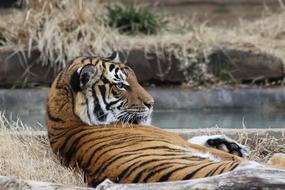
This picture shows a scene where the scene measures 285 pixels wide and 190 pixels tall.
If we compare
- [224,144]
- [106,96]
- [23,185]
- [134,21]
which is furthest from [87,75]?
[134,21]

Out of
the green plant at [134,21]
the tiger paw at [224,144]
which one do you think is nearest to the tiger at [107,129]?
the tiger paw at [224,144]

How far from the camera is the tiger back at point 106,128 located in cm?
494

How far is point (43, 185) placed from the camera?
4.34 meters

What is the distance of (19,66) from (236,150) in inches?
217

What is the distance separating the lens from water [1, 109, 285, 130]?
8.88 meters

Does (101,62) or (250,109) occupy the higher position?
(101,62)

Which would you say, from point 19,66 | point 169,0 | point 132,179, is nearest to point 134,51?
point 19,66

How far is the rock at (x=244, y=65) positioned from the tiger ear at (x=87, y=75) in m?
5.65

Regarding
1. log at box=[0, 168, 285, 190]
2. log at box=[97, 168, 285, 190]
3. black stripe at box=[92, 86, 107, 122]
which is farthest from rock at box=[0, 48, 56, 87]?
log at box=[97, 168, 285, 190]

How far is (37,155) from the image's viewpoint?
19.4 feet

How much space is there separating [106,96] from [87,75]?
0.18 m

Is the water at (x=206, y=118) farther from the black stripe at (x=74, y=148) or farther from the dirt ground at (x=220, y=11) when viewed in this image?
→ the dirt ground at (x=220, y=11)

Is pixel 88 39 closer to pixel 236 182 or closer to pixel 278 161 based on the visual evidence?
pixel 278 161

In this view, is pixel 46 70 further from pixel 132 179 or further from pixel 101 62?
pixel 132 179
